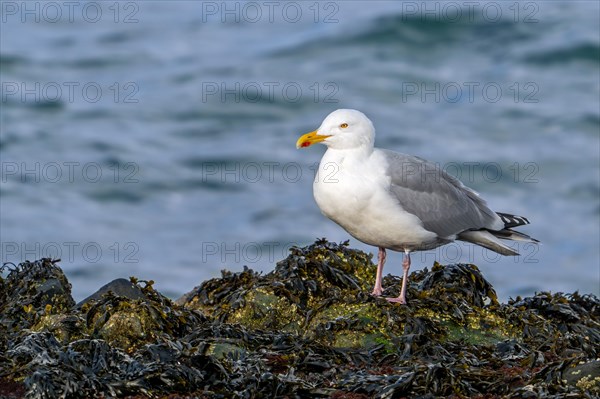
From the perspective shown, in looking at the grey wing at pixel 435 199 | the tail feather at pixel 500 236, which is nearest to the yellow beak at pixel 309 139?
the grey wing at pixel 435 199

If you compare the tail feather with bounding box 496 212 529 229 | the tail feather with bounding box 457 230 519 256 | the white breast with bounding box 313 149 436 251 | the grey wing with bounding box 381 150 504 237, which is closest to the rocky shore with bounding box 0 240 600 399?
the white breast with bounding box 313 149 436 251

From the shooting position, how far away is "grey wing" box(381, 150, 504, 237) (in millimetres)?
8172

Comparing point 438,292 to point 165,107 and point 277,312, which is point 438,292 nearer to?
point 277,312

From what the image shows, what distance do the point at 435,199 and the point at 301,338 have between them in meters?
Answer: 2.40

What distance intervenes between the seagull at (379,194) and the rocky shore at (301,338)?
0.26m

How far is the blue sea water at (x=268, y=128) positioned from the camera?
1788 centimetres

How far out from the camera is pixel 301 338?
6555 millimetres

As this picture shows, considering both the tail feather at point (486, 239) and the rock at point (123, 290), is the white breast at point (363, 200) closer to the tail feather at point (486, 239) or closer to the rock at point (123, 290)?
the tail feather at point (486, 239)

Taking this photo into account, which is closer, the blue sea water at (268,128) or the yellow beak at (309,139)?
the yellow beak at (309,139)

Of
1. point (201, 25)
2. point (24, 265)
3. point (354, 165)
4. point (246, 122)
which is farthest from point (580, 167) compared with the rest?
Answer: point (24, 265)

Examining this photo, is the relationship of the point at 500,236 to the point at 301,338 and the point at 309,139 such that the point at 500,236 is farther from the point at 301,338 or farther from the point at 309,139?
the point at 301,338

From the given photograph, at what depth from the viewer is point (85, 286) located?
53.6 feet

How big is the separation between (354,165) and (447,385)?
8.83ft

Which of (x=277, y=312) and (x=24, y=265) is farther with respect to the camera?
(x=24, y=265)
